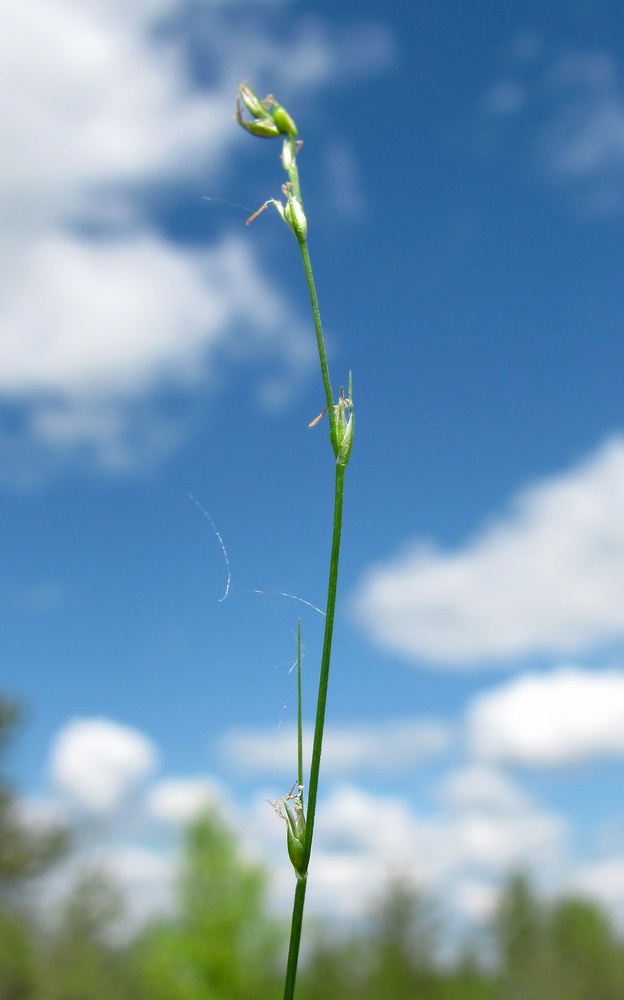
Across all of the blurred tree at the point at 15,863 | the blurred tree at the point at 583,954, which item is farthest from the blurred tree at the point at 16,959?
the blurred tree at the point at 583,954

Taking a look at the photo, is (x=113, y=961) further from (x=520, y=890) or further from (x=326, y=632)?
(x=326, y=632)

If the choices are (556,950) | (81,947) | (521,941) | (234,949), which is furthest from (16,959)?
(556,950)

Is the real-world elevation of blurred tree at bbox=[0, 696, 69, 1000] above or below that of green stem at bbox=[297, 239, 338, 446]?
above

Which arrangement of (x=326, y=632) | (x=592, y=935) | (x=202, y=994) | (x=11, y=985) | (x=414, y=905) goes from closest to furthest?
(x=326, y=632) < (x=202, y=994) < (x=11, y=985) < (x=414, y=905) < (x=592, y=935)

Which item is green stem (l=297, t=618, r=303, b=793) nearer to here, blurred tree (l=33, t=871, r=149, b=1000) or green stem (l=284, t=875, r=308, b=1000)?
green stem (l=284, t=875, r=308, b=1000)

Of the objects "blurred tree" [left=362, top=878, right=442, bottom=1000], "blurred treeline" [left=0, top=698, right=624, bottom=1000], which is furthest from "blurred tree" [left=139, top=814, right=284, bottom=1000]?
"blurred tree" [left=362, top=878, right=442, bottom=1000]

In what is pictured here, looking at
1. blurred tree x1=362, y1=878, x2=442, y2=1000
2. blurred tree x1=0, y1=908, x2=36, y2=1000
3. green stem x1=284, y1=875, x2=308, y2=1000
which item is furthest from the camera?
blurred tree x1=362, y1=878, x2=442, y2=1000

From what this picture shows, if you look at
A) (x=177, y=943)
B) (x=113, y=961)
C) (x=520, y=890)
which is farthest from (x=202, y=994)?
(x=520, y=890)
